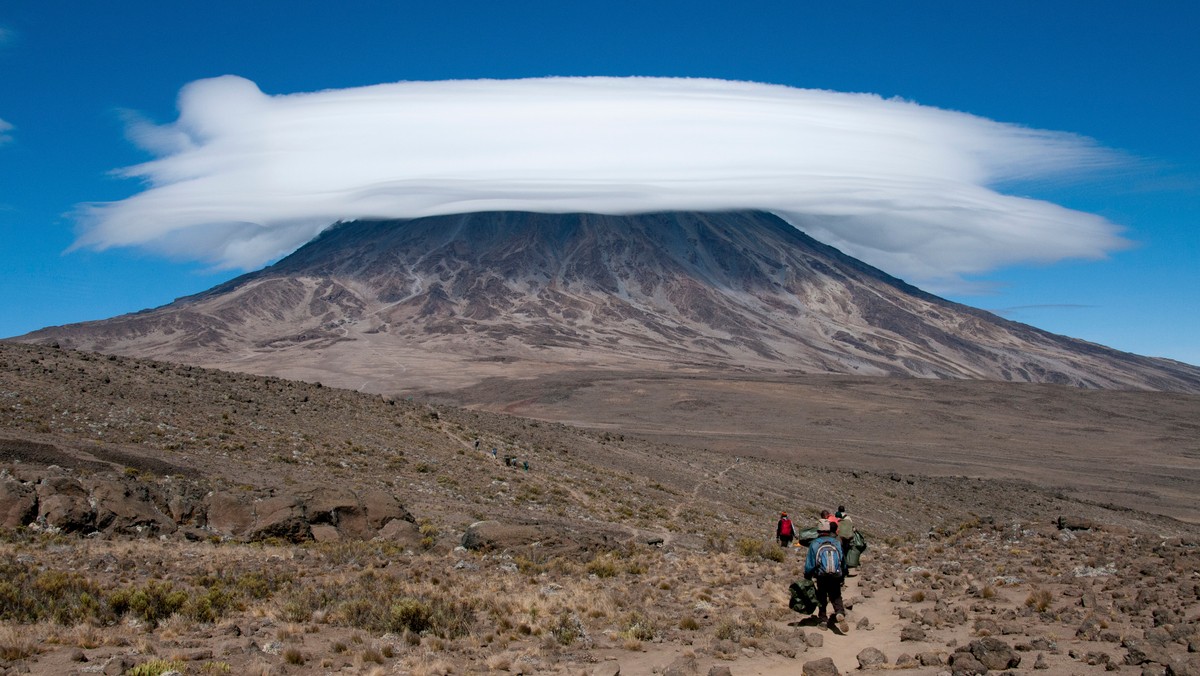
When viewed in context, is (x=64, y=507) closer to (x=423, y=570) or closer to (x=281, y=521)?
(x=281, y=521)

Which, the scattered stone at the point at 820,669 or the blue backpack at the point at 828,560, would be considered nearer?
the scattered stone at the point at 820,669

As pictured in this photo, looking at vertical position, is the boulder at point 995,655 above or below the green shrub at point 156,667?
above

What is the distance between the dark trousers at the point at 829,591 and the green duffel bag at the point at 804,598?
128mm

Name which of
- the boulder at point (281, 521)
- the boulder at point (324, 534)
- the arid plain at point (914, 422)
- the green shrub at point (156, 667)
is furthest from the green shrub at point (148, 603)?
the arid plain at point (914, 422)

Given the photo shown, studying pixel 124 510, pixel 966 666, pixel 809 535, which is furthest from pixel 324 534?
pixel 966 666

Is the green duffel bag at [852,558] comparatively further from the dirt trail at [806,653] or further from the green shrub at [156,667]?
the green shrub at [156,667]

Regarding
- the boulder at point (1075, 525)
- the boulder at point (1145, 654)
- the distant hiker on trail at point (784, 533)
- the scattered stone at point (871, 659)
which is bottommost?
the distant hiker on trail at point (784, 533)

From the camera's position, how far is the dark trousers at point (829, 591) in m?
10.1

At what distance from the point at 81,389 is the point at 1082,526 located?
29062mm

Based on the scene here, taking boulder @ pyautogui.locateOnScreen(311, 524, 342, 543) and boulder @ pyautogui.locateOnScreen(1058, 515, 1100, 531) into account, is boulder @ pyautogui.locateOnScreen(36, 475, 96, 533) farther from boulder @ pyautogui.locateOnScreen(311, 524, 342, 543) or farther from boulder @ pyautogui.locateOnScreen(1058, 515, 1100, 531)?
boulder @ pyautogui.locateOnScreen(1058, 515, 1100, 531)

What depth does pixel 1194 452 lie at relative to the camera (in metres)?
71.9

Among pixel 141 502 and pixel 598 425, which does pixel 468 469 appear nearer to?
pixel 141 502

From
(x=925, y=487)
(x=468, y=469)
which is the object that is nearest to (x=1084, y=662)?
(x=468, y=469)

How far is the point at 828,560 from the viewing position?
32.9 ft
